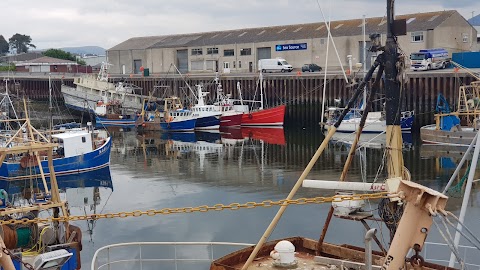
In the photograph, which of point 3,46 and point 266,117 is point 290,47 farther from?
point 3,46

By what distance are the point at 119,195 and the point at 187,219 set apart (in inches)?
223

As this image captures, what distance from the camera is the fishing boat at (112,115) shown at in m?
50.0

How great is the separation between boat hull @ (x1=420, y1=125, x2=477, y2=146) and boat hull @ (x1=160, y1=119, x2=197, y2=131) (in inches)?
716

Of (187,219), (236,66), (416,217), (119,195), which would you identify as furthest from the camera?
(236,66)

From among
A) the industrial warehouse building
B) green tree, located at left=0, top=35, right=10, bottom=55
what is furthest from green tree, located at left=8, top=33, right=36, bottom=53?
the industrial warehouse building

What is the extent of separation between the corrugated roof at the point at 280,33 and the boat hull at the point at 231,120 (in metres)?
12.5

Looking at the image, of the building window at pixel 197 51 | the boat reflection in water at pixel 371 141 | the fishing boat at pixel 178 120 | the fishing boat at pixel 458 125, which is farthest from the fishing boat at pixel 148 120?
the fishing boat at pixel 458 125

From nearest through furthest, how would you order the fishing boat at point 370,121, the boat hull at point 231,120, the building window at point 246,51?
the fishing boat at point 370,121 < the boat hull at point 231,120 < the building window at point 246,51

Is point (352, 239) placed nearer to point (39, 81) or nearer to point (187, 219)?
point (187, 219)

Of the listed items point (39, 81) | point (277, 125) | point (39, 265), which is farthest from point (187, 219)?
point (39, 81)

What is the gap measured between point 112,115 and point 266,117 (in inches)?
539

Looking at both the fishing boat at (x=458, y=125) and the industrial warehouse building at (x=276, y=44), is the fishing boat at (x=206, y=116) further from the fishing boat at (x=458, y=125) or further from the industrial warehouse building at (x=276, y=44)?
the fishing boat at (x=458, y=125)

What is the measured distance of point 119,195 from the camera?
954 inches

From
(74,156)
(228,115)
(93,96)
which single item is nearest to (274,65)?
(228,115)
